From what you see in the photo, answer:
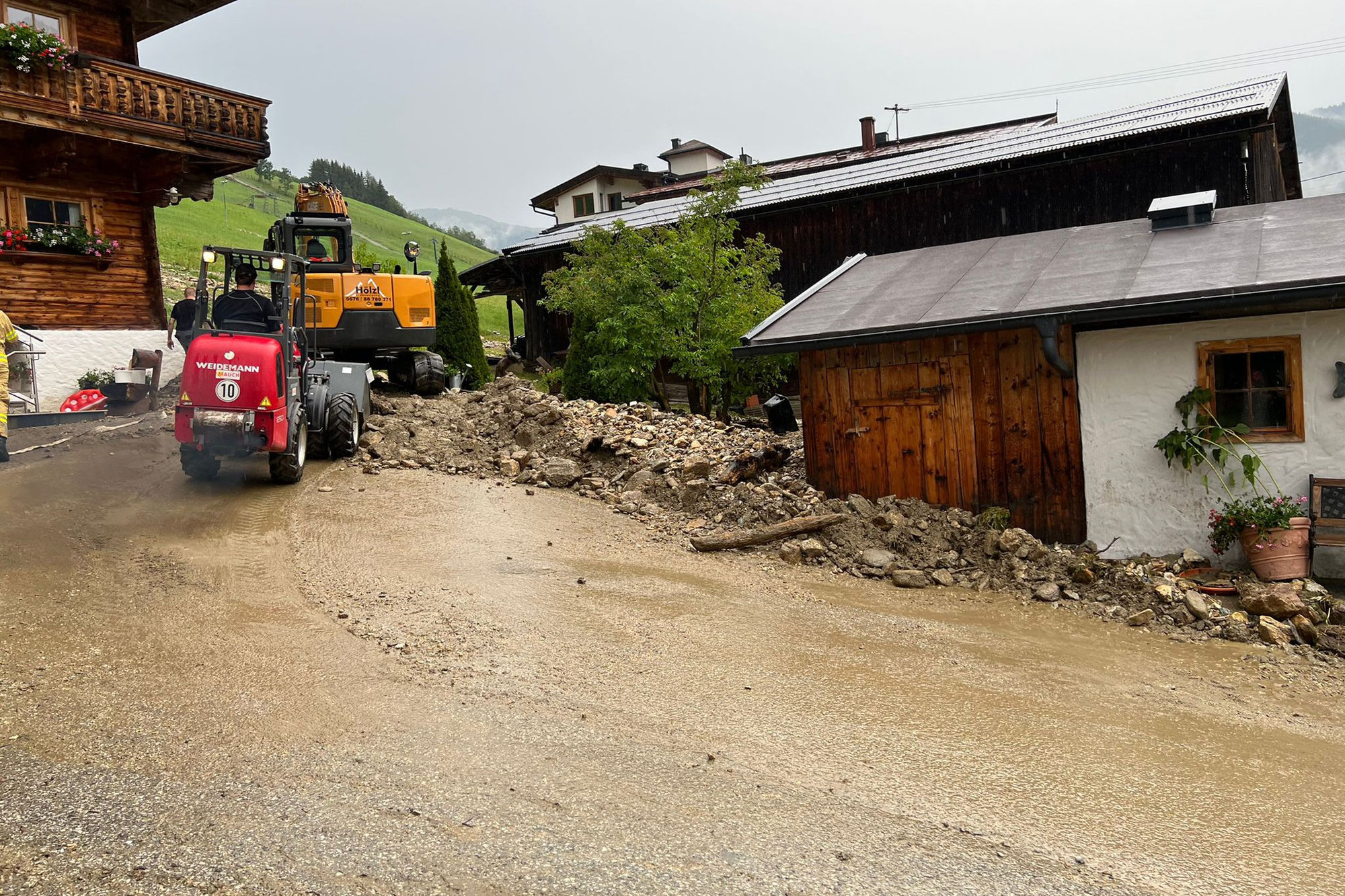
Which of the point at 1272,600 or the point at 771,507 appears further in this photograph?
the point at 771,507

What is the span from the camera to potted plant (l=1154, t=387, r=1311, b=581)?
28.0 feet

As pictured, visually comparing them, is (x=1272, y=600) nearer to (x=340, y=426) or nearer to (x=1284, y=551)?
(x=1284, y=551)

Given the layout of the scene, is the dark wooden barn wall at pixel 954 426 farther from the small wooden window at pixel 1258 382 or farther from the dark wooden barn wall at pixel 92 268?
the dark wooden barn wall at pixel 92 268

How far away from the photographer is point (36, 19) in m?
16.2

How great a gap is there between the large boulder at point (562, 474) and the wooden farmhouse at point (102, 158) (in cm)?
894

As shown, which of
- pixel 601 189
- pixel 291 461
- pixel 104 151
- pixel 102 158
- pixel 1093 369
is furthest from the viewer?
pixel 601 189

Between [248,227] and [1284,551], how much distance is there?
62.3m

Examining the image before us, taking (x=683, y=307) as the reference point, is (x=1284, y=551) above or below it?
below

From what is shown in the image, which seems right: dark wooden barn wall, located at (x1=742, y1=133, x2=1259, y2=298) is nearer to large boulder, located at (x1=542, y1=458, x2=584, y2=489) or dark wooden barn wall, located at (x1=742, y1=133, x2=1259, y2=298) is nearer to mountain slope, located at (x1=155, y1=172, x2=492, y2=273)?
large boulder, located at (x1=542, y1=458, x2=584, y2=489)

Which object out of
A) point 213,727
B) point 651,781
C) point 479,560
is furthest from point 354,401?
point 651,781

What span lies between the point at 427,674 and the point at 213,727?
1343mm

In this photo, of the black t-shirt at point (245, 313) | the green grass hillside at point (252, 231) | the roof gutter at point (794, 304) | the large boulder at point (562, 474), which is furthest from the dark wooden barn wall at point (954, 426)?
the green grass hillside at point (252, 231)

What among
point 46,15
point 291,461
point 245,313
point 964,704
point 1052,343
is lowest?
point 964,704

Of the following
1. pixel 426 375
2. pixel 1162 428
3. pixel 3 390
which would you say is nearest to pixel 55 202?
pixel 3 390
